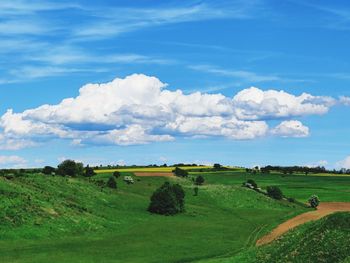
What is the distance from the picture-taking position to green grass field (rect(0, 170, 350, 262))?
62.1 metres

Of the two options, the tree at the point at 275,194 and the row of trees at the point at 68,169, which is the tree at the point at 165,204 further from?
the tree at the point at 275,194

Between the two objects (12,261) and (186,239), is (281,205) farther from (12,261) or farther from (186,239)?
(12,261)

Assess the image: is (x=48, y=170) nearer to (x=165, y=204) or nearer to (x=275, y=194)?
(x=165, y=204)

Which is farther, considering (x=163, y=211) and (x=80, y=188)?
(x=80, y=188)

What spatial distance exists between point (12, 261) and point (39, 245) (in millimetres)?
10142

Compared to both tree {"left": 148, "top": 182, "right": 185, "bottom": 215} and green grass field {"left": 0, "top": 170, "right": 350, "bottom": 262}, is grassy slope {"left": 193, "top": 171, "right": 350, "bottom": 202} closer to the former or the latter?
green grass field {"left": 0, "top": 170, "right": 350, "bottom": 262}

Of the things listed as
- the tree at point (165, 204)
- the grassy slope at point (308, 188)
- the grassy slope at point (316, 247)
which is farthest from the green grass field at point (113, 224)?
the grassy slope at point (308, 188)

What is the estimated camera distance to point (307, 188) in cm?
17812

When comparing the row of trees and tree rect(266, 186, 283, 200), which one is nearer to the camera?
the row of trees

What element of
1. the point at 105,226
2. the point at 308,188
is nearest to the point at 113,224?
the point at 105,226

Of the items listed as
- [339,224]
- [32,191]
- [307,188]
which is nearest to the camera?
[339,224]

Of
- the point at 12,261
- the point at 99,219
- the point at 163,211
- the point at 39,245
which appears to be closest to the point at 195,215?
the point at 163,211

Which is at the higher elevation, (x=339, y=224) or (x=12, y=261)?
(x=339, y=224)

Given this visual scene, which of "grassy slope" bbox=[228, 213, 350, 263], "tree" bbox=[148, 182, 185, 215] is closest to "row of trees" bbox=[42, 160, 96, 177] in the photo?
"tree" bbox=[148, 182, 185, 215]
